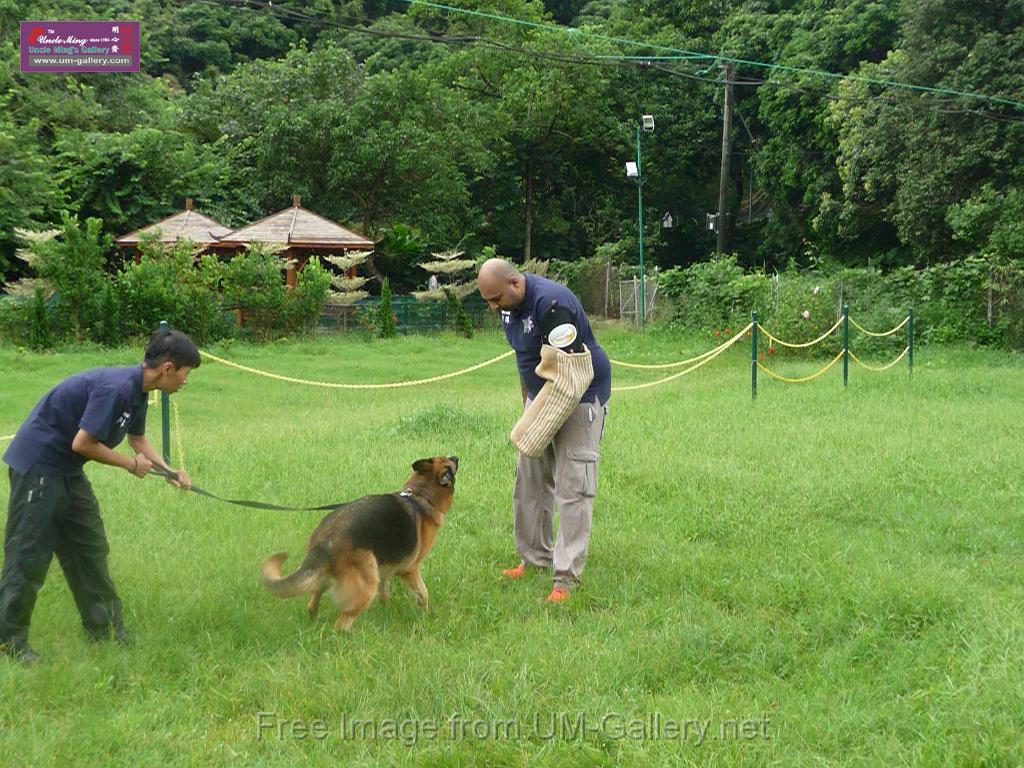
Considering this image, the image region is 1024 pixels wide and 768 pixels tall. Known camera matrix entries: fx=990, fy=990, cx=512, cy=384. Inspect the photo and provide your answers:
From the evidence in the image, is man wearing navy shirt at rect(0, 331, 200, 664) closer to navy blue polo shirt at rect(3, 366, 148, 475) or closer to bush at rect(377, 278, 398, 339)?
navy blue polo shirt at rect(3, 366, 148, 475)

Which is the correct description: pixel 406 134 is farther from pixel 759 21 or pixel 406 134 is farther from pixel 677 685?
pixel 677 685

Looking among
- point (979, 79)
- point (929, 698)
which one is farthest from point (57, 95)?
point (929, 698)

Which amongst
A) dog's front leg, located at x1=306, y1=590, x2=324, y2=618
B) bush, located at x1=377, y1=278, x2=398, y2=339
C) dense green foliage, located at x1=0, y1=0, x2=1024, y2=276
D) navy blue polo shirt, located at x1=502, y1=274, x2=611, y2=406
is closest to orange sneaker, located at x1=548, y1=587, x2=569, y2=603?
navy blue polo shirt, located at x1=502, y1=274, x2=611, y2=406

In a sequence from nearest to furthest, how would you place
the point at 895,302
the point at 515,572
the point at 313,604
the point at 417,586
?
the point at 313,604 < the point at 417,586 < the point at 515,572 < the point at 895,302

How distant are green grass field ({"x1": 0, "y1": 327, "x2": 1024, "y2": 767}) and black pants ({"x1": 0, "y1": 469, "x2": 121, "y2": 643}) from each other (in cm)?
19

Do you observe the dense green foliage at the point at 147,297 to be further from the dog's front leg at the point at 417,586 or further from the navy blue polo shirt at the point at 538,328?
the dog's front leg at the point at 417,586

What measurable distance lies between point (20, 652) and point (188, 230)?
79.4ft

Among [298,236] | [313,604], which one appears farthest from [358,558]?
[298,236]

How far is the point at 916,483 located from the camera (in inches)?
305

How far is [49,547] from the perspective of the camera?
437cm

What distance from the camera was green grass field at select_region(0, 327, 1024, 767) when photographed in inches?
145

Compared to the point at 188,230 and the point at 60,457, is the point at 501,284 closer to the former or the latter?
the point at 60,457

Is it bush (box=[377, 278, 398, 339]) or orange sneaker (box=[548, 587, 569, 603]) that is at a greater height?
Result: orange sneaker (box=[548, 587, 569, 603])

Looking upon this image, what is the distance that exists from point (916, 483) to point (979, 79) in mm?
19826
